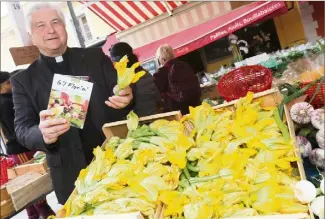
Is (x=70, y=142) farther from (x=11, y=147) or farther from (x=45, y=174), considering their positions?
(x=11, y=147)

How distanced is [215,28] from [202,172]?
17.4 feet

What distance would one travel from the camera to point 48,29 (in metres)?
1.89

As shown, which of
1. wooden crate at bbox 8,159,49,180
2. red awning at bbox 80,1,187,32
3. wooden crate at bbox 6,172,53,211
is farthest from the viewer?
red awning at bbox 80,1,187,32

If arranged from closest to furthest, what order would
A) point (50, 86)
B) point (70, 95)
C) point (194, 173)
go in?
point (194, 173), point (70, 95), point (50, 86)

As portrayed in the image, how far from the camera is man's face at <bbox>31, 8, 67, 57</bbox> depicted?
6.20 feet

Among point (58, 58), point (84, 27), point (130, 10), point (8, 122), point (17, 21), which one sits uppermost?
point (84, 27)

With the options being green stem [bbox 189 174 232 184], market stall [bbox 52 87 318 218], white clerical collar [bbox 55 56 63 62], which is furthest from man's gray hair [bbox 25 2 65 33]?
green stem [bbox 189 174 232 184]

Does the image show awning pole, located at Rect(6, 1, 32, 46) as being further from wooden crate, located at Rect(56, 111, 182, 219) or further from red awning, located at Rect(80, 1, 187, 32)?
red awning, located at Rect(80, 1, 187, 32)

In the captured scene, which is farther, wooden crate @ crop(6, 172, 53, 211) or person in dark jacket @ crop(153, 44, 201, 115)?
person in dark jacket @ crop(153, 44, 201, 115)

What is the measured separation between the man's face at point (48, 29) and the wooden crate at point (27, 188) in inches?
47.7

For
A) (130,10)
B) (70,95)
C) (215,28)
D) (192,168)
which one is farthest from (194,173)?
(130,10)

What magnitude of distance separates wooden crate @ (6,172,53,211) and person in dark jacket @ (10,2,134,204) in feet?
1.77

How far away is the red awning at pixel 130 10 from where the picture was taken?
7496 millimetres

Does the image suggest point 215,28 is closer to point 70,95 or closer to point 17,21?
point 17,21
